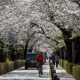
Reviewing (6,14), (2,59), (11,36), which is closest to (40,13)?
(6,14)

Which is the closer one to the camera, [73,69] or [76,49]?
[73,69]

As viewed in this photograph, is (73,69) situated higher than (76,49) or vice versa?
(76,49)

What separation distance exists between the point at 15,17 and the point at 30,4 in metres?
5.66

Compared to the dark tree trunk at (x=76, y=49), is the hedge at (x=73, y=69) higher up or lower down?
lower down

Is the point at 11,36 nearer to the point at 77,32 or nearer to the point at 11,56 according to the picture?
the point at 11,56

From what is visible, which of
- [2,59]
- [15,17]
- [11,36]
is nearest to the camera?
[15,17]

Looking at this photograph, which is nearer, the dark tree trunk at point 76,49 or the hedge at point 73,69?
the hedge at point 73,69

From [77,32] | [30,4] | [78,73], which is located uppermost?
[30,4]

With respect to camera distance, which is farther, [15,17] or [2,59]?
[2,59]

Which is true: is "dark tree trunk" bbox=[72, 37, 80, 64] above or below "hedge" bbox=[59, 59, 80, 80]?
above

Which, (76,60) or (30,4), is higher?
(30,4)

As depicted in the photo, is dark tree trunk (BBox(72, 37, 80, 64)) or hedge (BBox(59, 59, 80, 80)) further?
dark tree trunk (BBox(72, 37, 80, 64))

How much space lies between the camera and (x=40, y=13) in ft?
114

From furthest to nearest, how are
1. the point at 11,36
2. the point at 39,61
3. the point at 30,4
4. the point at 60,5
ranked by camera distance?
the point at 11,36 < the point at 39,61 < the point at 30,4 < the point at 60,5
